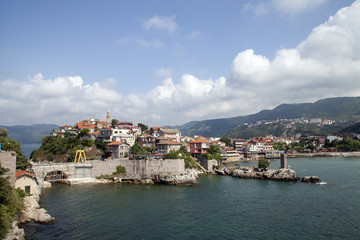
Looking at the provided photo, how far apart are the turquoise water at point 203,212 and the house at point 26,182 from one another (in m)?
2.40

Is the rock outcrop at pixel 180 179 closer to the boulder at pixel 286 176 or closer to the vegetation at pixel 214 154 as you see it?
the vegetation at pixel 214 154

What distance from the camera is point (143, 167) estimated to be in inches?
1812

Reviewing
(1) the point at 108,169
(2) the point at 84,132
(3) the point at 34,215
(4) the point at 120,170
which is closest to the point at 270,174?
(4) the point at 120,170

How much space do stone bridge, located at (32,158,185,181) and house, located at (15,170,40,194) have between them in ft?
46.4

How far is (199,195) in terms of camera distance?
34.5 m

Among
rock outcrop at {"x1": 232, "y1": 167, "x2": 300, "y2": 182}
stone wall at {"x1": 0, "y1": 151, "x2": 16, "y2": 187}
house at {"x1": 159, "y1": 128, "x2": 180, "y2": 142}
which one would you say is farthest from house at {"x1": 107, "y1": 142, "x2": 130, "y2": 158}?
stone wall at {"x1": 0, "y1": 151, "x2": 16, "y2": 187}

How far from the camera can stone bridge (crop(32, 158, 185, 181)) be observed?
45125mm

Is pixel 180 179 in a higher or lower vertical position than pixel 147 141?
lower

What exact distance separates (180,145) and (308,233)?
147 feet

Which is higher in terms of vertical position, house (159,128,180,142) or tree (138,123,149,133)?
tree (138,123,149,133)

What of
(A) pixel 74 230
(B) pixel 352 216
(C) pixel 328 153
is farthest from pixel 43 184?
(C) pixel 328 153

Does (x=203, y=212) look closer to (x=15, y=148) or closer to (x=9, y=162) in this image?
(x=9, y=162)

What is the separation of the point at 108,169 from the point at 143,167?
310 inches

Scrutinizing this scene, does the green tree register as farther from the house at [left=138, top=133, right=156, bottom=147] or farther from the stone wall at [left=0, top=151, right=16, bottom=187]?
the stone wall at [left=0, top=151, right=16, bottom=187]
